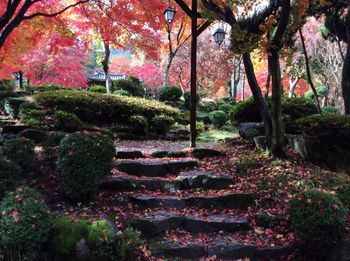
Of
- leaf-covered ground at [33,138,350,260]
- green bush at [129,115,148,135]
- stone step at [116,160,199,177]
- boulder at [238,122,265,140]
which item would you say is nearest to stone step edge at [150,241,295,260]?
leaf-covered ground at [33,138,350,260]

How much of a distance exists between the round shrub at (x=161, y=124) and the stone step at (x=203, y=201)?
6074 millimetres

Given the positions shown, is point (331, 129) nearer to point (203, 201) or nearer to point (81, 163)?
point (203, 201)

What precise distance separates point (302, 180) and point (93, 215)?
151 inches

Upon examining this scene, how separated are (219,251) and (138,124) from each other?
719 cm

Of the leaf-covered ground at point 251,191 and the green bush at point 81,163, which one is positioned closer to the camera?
the green bush at point 81,163

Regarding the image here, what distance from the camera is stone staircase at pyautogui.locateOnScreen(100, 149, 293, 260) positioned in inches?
198

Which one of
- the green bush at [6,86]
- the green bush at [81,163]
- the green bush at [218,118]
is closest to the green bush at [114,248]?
the green bush at [81,163]

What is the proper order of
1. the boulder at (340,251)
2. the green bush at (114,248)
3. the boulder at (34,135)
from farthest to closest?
1. the boulder at (34,135)
2. the boulder at (340,251)
3. the green bush at (114,248)

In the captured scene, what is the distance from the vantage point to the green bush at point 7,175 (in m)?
4.74

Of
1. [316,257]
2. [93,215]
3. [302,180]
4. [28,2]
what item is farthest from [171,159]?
[28,2]

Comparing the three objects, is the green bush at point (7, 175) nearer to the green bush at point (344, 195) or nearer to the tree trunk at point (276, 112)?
the green bush at point (344, 195)

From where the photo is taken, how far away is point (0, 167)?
4.86 metres

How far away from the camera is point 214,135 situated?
44.6ft

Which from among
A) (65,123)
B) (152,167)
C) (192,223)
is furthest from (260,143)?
(65,123)
